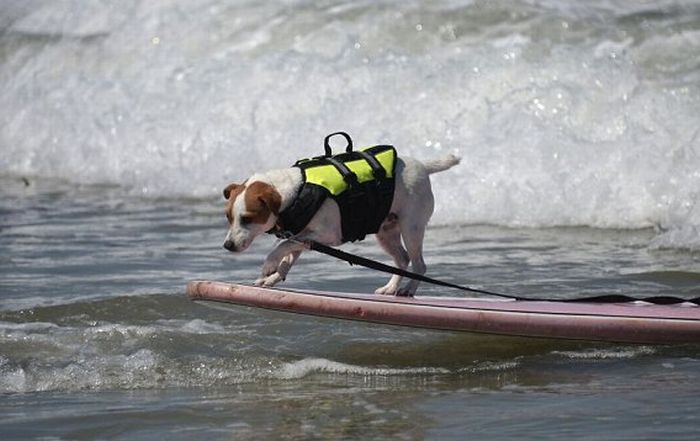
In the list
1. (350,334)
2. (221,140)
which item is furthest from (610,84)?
(350,334)

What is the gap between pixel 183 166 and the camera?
13578 millimetres

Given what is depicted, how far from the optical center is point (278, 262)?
22.2 feet

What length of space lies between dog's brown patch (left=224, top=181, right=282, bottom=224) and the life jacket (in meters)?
0.07

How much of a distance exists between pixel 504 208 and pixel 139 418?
18.3ft

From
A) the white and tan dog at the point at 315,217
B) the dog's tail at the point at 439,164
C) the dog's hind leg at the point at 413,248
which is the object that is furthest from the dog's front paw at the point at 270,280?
the dog's tail at the point at 439,164

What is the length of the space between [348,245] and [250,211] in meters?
3.66

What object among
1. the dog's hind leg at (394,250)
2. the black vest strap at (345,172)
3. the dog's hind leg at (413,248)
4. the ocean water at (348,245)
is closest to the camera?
the ocean water at (348,245)

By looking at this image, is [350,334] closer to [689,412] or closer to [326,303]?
[326,303]

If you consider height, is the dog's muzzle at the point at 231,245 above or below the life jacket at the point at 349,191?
below

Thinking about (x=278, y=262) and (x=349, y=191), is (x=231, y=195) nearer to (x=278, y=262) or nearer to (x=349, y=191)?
(x=278, y=262)

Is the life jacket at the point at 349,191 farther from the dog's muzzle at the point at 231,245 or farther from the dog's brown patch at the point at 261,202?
the dog's muzzle at the point at 231,245

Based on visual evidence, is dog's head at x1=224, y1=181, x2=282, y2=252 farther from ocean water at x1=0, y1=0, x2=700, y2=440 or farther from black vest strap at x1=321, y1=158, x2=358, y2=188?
ocean water at x1=0, y1=0, x2=700, y2=440

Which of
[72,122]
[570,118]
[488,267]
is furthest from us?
[72,122]

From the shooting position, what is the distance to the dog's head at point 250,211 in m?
6.46
